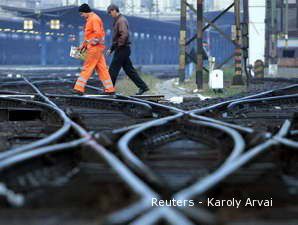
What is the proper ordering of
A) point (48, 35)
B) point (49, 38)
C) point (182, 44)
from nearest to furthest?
point (182, 44)
point (48, 35)
point (49, 38)

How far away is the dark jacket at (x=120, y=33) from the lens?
35.4 feet

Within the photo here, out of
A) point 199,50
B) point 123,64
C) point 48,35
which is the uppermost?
point 48,35

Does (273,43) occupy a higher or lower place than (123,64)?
higher

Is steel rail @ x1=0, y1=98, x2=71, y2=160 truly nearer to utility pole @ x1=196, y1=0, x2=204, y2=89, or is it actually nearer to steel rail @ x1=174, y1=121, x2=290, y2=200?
steel rail @ x1=174, y1=121, x2=290, y2=200

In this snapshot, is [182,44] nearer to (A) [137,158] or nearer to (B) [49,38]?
(A) [137,158]

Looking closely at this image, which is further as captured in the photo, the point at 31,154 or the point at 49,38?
the point at 49,38

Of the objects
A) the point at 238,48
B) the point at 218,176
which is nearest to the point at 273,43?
the point at 238,48

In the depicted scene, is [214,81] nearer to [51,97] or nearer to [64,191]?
[51,97]

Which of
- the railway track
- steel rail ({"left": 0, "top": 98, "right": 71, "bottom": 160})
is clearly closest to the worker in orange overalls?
steel rail ({"left": 0, "top": 98, "right": 71, "bottom": 160})

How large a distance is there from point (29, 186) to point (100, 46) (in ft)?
24.0

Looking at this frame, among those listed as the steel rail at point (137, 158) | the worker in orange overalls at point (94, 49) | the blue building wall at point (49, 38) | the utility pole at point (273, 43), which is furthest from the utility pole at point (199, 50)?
the blue building wall at point (49, 38)

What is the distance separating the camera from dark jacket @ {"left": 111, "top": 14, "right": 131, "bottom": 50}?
35.4 ft

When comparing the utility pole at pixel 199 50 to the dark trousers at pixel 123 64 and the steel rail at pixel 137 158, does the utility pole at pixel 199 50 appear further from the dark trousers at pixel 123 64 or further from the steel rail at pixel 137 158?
the steel rail at pixel 137 158

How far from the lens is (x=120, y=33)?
427 inches
